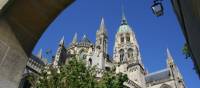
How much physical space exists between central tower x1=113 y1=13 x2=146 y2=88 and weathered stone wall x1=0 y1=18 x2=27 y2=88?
41419 mm

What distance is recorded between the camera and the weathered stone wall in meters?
3.98

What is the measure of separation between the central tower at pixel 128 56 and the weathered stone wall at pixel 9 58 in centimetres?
4142

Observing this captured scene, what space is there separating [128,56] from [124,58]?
125 cm

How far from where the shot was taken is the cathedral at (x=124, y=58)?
44344 millimetres

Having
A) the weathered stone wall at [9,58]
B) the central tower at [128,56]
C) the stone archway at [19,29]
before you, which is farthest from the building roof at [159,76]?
the weathered stone wall at [9,58]

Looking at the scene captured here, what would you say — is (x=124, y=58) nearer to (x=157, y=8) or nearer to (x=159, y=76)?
(x=159, y=76)

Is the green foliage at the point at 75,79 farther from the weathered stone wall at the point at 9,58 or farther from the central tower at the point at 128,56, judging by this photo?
the central tower at the point at 128,56

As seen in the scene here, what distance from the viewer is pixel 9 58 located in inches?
162

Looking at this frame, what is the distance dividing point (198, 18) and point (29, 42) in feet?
10.1

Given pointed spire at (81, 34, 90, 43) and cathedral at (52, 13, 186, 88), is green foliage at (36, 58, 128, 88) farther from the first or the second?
pointed spire at (81, 34, 90, 43)

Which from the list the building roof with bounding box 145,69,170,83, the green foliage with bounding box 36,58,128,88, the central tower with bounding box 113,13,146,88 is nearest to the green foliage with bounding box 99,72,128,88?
the green foliage with bounding box 36,58,128,88

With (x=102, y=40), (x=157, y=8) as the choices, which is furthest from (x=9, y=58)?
(x=102, y=40)

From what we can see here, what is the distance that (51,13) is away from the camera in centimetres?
475

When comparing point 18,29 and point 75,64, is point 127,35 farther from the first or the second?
point 18,29
